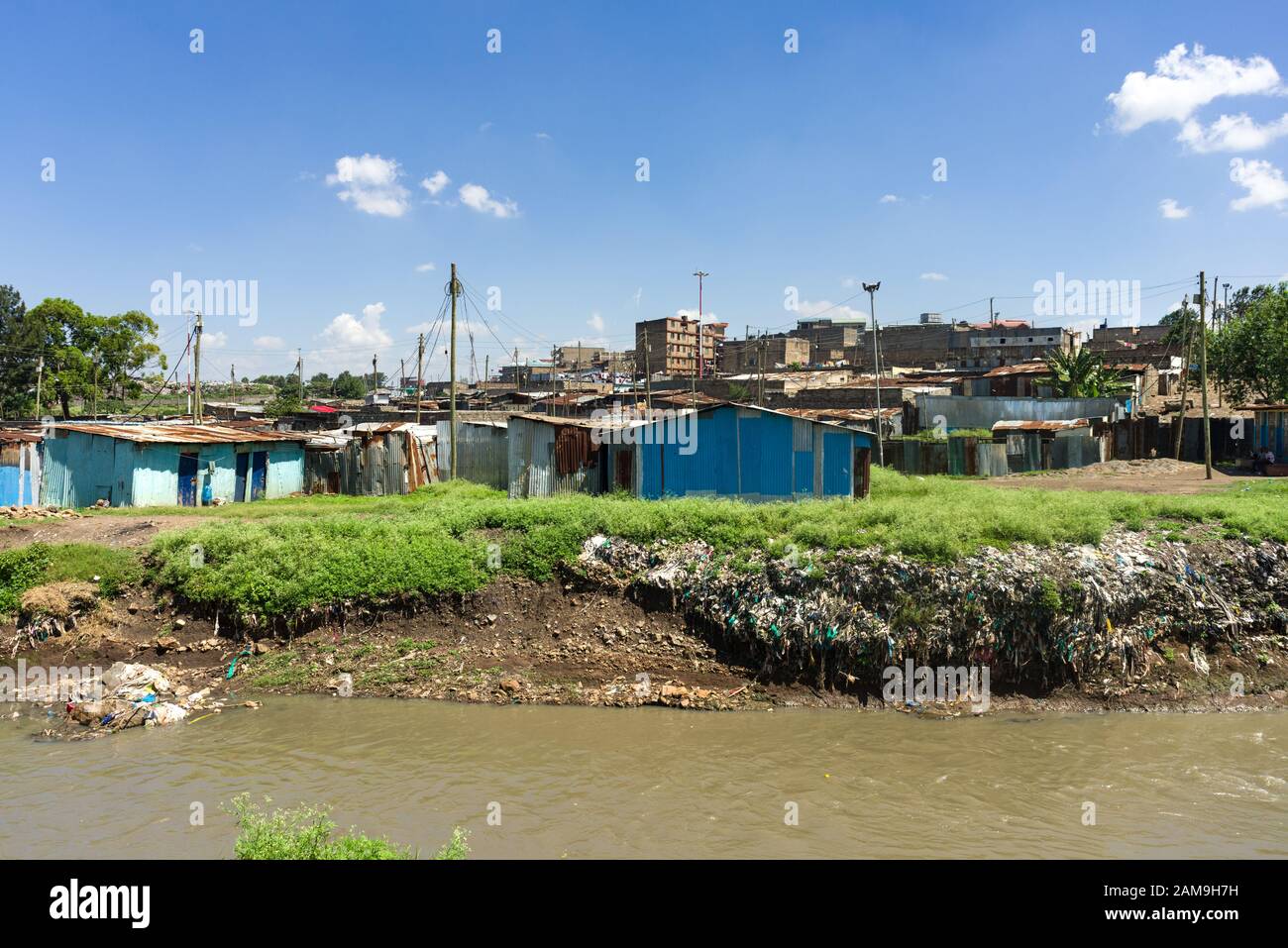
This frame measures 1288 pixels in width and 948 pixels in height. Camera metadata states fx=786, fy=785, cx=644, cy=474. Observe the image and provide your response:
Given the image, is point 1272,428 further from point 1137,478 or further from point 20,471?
point 20,471

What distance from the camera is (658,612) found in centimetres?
1241

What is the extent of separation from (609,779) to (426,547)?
5802mm

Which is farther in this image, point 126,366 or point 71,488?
→ point 126,366

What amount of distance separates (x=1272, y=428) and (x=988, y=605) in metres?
25.0

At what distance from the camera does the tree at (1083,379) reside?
3509cm

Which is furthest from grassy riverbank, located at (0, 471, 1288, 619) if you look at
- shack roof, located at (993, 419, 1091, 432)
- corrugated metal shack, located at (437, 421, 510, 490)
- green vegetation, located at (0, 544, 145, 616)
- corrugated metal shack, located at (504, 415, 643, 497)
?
shack roof, located at (993, 419, 1091, 432)

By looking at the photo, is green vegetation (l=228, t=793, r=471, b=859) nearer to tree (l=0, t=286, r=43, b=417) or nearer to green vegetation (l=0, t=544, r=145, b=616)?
green vegetation (l=0, t=544, r=145, b=616)

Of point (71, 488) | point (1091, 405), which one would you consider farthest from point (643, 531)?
point (1091, 405)

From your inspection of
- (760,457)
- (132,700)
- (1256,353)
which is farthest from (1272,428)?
(132,700)

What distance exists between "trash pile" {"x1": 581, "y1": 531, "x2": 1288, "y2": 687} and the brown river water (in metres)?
0.88

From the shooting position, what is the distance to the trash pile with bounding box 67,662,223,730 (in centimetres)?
1042

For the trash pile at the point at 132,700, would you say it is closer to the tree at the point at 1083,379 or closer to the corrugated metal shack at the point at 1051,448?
the corrugated metal shack at the point at 1051,448

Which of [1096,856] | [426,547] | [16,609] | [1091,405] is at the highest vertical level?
[1091,405]
